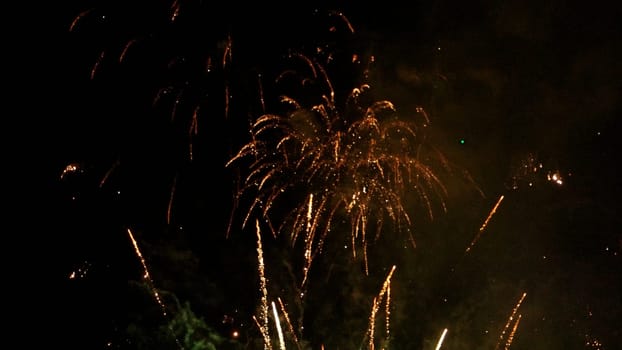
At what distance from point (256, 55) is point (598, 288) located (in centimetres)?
457

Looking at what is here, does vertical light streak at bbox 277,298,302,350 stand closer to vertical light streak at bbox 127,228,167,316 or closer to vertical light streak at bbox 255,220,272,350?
vertical light streak at bbox 255,220,272,350

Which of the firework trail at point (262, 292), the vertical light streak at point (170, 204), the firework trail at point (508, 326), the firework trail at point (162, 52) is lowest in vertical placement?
the firework trail at point (508, 326)

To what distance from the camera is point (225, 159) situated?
5.58m

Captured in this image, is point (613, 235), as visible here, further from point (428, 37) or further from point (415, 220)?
point (428, 37)

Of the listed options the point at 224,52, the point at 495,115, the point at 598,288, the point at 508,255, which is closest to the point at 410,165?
the point at 495,115

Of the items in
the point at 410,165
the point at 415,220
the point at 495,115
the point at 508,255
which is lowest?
the point at 508,255

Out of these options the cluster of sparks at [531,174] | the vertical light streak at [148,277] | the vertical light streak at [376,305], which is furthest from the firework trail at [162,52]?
the cluster of sparks at [531,174]

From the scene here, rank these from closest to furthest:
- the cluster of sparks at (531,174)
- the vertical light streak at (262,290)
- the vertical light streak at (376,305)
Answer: the vertical light streak at (262,290) → the vertical light streak at (376,305) → the cluster of sparks at (531,174)

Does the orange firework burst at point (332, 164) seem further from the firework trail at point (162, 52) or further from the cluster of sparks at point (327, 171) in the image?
the firework trail at point (162, 52)

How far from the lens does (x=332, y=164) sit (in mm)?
5551

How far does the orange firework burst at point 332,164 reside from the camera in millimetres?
5504

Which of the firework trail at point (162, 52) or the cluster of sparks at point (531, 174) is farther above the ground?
the firework trail at point (162, 52)

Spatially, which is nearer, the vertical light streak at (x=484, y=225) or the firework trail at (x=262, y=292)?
the firework trail at (x=262, y=292)

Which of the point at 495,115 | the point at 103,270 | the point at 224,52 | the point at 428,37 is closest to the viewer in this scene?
the point at 224,52
